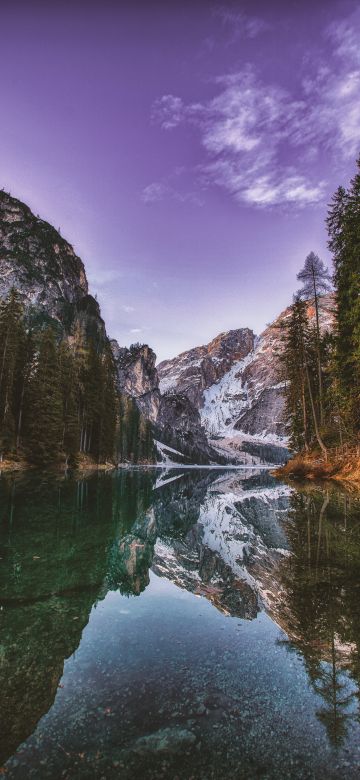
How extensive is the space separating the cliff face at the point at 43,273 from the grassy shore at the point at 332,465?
100053mm

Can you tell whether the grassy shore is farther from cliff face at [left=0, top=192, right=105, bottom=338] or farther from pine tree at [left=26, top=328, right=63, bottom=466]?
cliff face at [left=0, top=192, right=105, bottom=338]

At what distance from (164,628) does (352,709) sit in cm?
270

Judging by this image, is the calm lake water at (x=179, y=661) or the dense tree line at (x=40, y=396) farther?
the dense tree line at (x=40, y=396)

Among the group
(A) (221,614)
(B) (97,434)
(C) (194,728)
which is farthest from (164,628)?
(B) (97,434)

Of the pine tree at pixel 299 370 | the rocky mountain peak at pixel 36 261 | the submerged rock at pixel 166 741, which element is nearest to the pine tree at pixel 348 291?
the pine tree at pixel 299 370

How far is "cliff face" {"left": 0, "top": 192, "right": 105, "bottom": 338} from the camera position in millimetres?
129500

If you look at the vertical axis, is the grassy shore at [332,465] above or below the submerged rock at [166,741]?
above

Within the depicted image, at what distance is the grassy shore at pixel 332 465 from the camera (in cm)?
2602

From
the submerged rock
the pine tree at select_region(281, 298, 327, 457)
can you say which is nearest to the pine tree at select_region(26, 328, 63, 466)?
the pine tree at select_region(281, 298, 327, 457)

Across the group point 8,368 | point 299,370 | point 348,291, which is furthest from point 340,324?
point 8,368

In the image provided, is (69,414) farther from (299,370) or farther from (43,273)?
(43,273)

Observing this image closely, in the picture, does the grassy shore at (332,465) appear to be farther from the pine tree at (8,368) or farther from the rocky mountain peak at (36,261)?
the rocky mountain peak at (36,261)

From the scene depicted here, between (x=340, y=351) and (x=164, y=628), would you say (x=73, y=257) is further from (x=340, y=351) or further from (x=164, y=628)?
(x=164, y=628)

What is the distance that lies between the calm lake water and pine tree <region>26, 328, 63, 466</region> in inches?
1237
